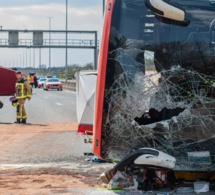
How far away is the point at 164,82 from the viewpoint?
6.67 metres

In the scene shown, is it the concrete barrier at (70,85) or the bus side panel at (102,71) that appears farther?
the concrete barrier at (70,85)

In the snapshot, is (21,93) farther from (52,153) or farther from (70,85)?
(70,85)

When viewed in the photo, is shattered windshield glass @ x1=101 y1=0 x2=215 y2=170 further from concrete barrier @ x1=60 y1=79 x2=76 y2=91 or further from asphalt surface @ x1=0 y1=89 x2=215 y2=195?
concrete barrier @ x1=60 y1=79 x2=76 y2=91

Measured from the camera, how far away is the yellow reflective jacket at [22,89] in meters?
20.6

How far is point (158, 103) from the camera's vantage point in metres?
6.67

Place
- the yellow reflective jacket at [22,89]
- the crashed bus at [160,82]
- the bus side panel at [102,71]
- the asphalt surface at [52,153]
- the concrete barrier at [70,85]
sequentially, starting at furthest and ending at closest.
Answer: the concrete barrier at [70,85] → the yellow reflective jacket at [22,89] → the asphalt surface at [52,153] → the bus side panel at [102,71] → the crashed bus at [160,82]

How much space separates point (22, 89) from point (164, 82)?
1452 centimetres

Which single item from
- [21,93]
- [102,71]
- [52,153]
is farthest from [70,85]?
[102,71]

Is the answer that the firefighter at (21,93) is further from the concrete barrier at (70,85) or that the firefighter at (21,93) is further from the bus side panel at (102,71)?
the concrete barrier at (70,85)

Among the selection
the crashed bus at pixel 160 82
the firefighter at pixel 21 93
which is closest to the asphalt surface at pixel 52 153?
the crashed bus at pixel 160 82

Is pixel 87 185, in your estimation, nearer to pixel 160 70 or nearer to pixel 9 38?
pixel 160 70

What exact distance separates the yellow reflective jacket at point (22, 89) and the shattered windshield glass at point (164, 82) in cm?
1417

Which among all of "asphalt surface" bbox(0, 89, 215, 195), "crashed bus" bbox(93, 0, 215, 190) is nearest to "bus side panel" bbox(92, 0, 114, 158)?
"crashed bus" bbox(93, 0, 215, 190)

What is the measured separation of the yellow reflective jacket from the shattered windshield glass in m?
14.2
